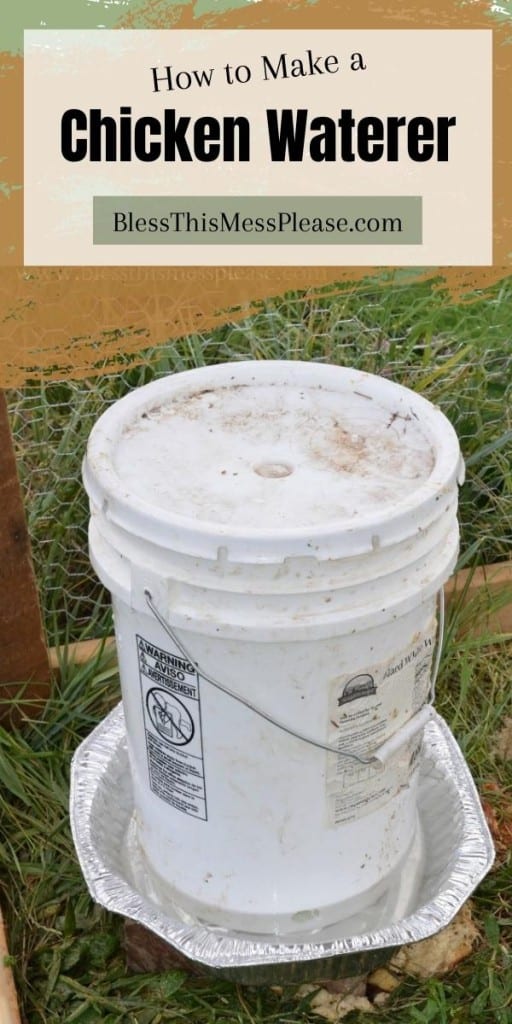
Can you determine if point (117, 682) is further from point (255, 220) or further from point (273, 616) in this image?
point (255, 220)

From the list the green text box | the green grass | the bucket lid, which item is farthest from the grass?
the bucket lid

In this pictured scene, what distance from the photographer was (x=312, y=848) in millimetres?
1240

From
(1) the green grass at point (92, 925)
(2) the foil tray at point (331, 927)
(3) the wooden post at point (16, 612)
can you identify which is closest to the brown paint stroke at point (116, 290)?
(3) the wooden post at point (16, 612)

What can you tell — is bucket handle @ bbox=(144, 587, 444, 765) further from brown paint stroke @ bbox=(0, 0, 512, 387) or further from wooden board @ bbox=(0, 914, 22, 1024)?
brown paint stroke @ bbox=(0, 0, 512, 387)

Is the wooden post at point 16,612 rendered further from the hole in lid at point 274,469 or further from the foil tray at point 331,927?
the hole in lid at point 274,469

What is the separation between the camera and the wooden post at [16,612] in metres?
1.61

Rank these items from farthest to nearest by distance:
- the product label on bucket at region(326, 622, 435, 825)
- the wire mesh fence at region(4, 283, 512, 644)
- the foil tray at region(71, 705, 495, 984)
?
the wire mesh fence at region(4, 283, 512, 644) → the foil tray at region(71, 705, 495, 984) → the product label on bucket at region(326, 622, 435, 825)

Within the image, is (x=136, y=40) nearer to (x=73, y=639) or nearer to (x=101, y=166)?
(x=101, y=166)

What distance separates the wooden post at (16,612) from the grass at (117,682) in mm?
51

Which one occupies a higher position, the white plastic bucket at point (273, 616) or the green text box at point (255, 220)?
the green text box at point (255, 220)

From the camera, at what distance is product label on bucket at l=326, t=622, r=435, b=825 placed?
3.73 ft

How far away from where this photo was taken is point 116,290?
2.11m

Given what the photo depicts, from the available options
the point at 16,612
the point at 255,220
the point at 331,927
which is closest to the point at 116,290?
the point at 255,220

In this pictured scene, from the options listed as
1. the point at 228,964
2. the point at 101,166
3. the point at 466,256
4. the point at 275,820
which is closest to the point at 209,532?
the point at 275,820
